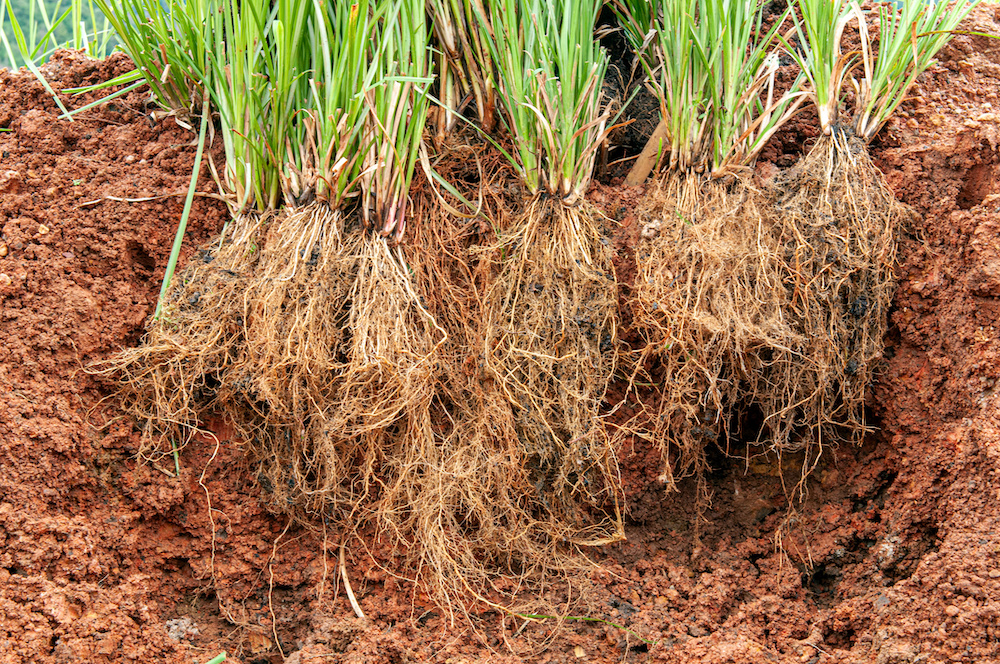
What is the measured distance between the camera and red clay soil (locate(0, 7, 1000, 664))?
1253 millimetres

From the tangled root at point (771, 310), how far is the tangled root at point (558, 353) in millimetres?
88

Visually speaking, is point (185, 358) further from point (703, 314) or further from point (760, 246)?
point (760, 246)

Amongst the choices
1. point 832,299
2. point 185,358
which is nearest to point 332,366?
point 185,358

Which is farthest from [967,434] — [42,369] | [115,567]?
[42,369]

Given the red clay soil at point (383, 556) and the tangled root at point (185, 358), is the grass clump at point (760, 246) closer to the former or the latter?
the red clay soil at point (383, 556)

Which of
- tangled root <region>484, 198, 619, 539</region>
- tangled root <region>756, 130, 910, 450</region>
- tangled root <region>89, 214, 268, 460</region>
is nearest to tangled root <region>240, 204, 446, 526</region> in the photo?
tangled root <region>89, 214, 268, 460</region>

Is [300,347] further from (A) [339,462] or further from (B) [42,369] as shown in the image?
(B) [42,369]

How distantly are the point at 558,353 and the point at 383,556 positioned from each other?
0.54 meters

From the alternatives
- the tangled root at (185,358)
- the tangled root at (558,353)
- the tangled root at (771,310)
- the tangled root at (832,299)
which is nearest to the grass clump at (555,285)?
the tangled root at (558,353)

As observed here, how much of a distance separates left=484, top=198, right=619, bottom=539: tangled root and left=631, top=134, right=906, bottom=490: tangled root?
88 mm

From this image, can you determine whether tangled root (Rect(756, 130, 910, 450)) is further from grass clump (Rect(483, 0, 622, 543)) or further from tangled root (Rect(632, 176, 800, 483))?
grass clump (Rect(483, 0, 622, 543))

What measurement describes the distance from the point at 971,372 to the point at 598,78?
0.95 m

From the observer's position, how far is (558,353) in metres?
1.49

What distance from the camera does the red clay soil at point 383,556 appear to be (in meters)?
1.25
